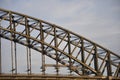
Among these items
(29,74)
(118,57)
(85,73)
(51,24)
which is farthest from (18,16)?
(118,57)

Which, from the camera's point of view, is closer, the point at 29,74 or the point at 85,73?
the point at 29,74

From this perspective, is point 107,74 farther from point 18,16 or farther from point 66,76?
point 18,16

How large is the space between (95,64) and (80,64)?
9.59 feet

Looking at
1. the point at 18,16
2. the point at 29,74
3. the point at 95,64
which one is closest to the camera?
the point at 29,74

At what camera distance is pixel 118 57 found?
65.9m

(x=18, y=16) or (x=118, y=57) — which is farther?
(x=118, y=57)

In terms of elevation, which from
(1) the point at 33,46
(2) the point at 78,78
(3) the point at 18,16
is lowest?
(2) the point at 78,78

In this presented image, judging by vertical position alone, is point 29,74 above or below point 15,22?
below

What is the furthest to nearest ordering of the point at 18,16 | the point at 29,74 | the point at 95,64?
the point at 95,64
the point at 18,16
the point at 29,74

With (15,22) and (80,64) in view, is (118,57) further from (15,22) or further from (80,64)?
(15,22)

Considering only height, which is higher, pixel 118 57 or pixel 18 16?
pixel 18 16

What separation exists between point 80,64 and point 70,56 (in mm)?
2451

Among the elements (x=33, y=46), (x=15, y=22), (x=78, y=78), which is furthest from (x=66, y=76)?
(x=15, y=22)

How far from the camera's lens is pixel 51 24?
60.6 meters
